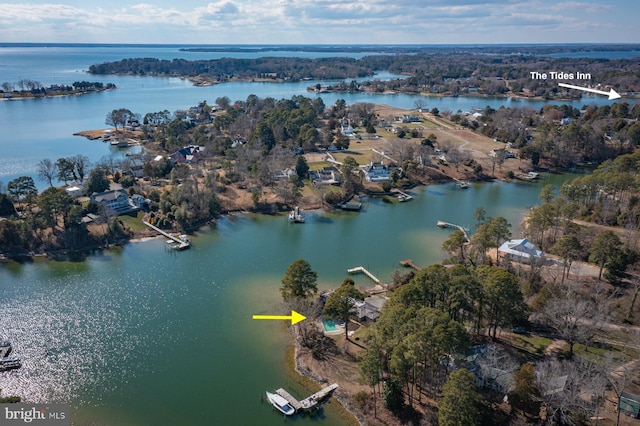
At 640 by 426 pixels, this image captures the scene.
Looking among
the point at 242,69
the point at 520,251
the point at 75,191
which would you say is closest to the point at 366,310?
the point at 520,251

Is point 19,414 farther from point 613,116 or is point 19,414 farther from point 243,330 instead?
point 613,116

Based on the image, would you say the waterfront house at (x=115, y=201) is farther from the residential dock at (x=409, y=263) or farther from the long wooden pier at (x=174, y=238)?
the residential dock at (x=409, y=263)

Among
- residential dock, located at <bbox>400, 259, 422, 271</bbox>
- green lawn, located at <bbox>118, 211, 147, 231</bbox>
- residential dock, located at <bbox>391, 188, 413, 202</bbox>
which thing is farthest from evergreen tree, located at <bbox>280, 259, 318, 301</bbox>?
residential dock, located at <bbox>391, 188, 413, 202</bbox>

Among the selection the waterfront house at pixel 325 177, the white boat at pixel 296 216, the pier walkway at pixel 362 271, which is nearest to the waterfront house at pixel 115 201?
the white boat at pixel 296 216

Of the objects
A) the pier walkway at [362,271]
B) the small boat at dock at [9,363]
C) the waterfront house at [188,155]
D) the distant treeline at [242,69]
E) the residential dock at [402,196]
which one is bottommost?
the small boat at dock at [9,363]

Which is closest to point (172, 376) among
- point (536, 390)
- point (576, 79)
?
point (536, 390)

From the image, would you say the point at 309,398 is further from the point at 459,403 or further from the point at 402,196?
the point at 402,196

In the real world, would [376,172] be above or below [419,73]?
below

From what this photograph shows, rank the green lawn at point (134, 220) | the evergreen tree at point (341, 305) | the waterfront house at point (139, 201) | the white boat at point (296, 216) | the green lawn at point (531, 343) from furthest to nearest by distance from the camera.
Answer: the waterfront house at point (139, 201) → the white boat at point (296, 216) → the green lawn at point (134, 220) → the evergreen tree at point (341, 305) → the green lawn at point (531, 343)
